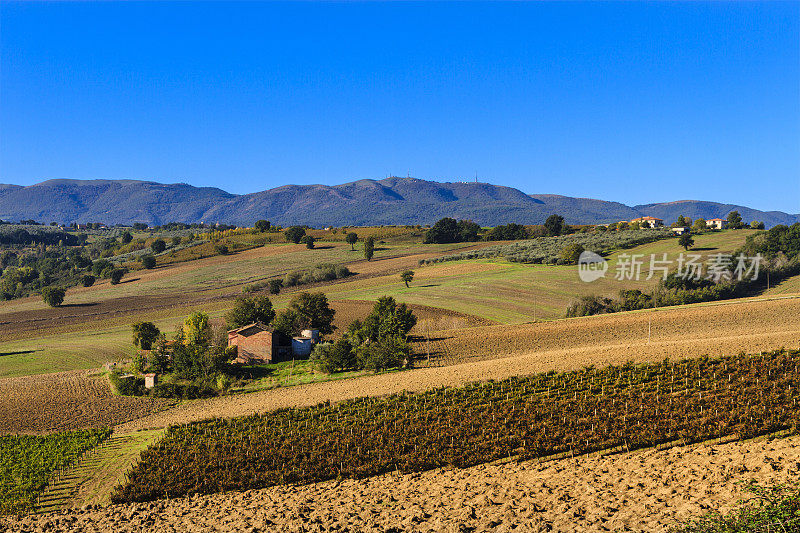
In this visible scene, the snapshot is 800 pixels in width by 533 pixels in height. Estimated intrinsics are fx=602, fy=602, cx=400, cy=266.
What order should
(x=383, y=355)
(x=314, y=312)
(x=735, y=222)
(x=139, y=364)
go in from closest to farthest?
(x=383, y=355), (x=139, y=364), (x=314, y=312), (x=735, y=222)

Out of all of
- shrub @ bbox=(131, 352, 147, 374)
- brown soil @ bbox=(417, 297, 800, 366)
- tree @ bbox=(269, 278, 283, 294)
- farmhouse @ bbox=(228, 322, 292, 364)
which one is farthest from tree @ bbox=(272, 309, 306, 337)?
tree @ bbox=(269, 278, 283, 294)

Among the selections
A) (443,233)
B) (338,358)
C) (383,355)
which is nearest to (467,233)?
(443,233)

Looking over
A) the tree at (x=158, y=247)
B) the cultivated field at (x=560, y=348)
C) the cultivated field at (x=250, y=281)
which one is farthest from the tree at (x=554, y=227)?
the tree at (x=158, y=247)

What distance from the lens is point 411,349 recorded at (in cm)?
6112

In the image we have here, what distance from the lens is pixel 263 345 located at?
2462 inches

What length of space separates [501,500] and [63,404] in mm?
41840

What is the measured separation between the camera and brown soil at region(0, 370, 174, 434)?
45281 millimetres

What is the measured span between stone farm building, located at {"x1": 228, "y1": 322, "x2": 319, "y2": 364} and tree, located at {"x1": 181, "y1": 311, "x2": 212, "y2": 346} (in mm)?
2672

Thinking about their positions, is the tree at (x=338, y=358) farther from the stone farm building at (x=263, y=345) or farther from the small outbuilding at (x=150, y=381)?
the small outbuilding at (x=150, y=381)

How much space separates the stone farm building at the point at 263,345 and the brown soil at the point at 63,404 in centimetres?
1148

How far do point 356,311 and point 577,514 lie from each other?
60744 millimetres

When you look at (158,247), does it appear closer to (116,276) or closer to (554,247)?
(116,276)

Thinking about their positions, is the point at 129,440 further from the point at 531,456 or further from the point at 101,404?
the point at 531,456

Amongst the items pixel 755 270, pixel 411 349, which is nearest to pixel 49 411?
pixel 411 349
